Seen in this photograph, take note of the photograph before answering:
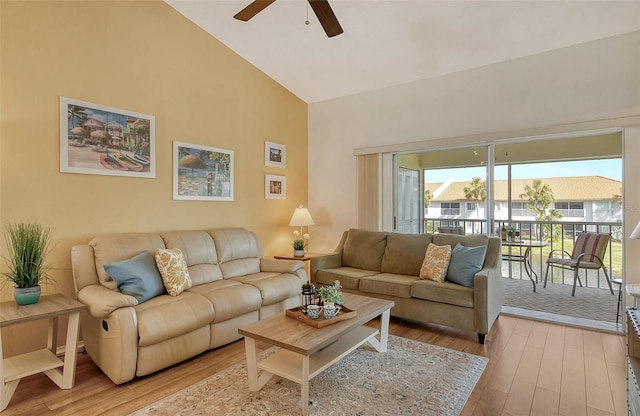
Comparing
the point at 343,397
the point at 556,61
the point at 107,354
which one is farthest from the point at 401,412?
A: the point at 556,61

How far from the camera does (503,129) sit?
3.85 metres

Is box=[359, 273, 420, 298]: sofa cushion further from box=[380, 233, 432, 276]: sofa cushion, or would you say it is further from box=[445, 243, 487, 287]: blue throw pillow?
box=[445, 243, 487, 287]: blue throw pillow

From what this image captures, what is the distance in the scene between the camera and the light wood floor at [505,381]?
2.09m

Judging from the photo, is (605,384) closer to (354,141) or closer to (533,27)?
(533,27)

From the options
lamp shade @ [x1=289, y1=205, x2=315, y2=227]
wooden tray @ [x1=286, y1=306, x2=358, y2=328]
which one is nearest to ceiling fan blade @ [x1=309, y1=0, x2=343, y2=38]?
wooden tray @ [x1=286, y1=306, x2=358, y2=328]

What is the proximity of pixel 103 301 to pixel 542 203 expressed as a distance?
18.6 feet

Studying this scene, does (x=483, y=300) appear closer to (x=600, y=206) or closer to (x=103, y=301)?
(x=600, y=206)

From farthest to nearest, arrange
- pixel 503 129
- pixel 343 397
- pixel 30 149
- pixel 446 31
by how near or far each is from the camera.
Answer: pixel 503 129 → pixel 446 31 → pixel 30 149 → pixel 343 397

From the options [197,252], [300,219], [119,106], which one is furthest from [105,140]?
[300,219]

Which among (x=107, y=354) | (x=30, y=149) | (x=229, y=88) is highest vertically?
(x=229, y=88)

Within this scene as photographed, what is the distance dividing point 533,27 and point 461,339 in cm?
305

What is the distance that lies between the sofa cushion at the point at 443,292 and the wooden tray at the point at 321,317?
1.14 metres

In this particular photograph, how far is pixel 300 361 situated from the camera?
2268 millimetres

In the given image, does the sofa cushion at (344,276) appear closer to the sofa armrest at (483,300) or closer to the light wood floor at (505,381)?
the light wood floor at (505,381)
